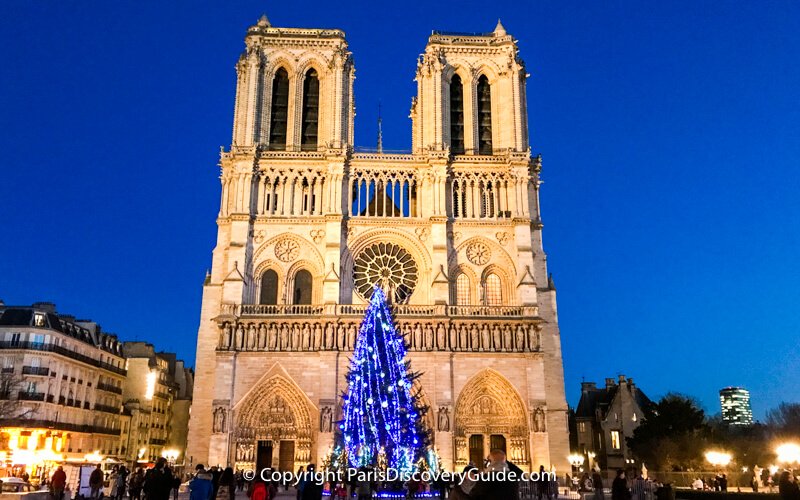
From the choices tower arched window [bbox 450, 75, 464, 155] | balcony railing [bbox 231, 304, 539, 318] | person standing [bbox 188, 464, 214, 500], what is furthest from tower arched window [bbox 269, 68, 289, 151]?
person standing [bbox 188, 464, 214, 500]

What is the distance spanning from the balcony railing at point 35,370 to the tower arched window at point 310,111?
636 inches

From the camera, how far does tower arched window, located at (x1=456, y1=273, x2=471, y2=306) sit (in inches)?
1345

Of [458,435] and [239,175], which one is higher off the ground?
[239,175]

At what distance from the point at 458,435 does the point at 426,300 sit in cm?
616

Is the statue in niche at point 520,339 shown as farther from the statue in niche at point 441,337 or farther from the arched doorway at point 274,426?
the arched doorway at point 274,426

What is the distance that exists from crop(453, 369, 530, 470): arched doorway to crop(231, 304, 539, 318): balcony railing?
109 inches

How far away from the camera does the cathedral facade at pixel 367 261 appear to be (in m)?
31.2

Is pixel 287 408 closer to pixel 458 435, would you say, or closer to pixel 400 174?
pixel 458 435

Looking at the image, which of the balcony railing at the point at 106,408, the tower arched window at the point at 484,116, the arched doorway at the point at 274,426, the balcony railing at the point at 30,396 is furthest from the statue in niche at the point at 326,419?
the balcony railing at the point at 106,408

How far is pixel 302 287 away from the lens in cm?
3384

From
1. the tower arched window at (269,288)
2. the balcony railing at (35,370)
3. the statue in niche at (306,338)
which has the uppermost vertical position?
the tower arched window at (269,288)

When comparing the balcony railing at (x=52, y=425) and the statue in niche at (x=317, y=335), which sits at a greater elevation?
the statue in niche at (x=317, y=335)

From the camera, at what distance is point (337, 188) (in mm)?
34281

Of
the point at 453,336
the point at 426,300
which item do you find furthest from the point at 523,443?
the point at 426,300
